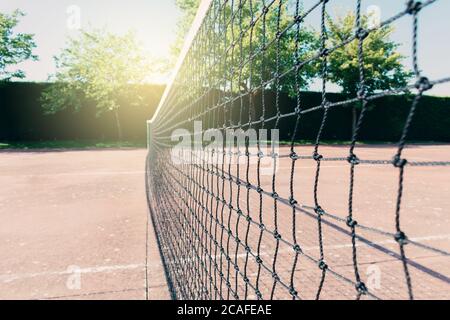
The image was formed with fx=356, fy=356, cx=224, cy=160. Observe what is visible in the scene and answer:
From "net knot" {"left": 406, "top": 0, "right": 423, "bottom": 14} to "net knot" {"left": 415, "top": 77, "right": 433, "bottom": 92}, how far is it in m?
0.21

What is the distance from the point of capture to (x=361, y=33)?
4.36ft

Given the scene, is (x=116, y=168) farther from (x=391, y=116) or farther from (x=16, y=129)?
(x=391, y=116)

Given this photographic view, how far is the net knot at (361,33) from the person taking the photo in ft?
4.27

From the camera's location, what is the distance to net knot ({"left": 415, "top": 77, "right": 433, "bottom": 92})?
3.27ft

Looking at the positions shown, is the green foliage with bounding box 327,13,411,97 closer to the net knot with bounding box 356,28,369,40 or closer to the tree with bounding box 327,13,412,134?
the tree with bounding box 327,13,412,134

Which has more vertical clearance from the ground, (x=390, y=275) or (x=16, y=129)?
(x=16, y=129)

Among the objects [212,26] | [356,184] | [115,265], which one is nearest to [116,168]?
[356,184]

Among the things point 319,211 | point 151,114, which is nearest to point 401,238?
point 319,211

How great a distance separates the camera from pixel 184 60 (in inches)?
182

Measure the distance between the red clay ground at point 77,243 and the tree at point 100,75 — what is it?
15.8m

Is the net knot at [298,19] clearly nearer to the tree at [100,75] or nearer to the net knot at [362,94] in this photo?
the net knot at [362,94]
